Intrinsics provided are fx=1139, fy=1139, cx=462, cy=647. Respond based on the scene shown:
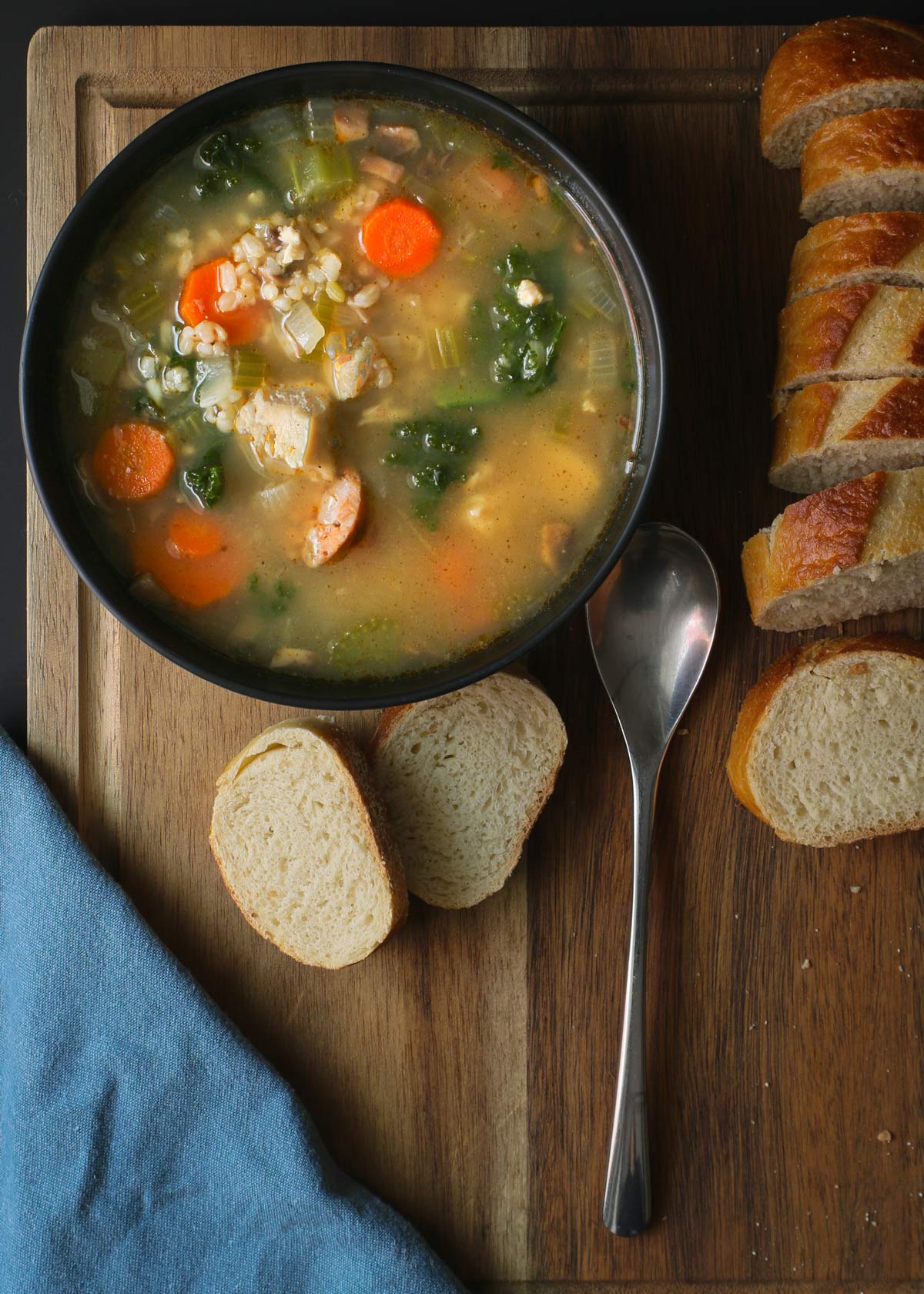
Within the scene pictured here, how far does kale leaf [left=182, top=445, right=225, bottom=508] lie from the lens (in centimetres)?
248

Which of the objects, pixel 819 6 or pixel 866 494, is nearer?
pixel 866 494

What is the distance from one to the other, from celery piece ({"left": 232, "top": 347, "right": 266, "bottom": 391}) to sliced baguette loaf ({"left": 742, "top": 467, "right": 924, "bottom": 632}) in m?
1.25

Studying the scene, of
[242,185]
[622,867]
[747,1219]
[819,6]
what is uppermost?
[819,6]

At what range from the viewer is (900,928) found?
296cm

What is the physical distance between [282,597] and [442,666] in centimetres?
39

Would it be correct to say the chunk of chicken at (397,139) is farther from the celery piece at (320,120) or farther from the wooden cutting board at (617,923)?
the wooden cutting board at (617,923)

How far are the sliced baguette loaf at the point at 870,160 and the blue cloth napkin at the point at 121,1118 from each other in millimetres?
2488

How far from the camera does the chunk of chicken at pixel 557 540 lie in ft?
8.29

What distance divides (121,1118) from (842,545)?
232 cm

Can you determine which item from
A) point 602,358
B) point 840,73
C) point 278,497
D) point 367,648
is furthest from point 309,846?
point 840,73

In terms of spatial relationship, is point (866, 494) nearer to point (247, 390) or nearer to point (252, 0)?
point (247, 390)

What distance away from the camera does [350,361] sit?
97.1 inches

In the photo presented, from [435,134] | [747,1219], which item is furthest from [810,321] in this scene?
[747,1219]

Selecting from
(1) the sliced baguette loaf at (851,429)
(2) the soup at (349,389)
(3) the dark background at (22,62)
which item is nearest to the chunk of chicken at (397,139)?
(2) the soup at (349,389)
